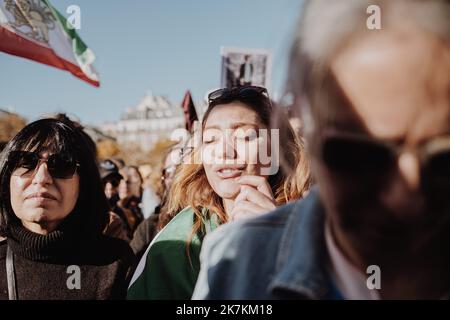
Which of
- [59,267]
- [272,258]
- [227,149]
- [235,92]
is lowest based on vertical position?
[59,267]

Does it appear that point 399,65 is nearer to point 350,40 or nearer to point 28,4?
point 350,40

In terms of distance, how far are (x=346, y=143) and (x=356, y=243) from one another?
0.23m

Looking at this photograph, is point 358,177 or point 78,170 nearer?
point 358,177

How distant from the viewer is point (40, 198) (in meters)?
2.10

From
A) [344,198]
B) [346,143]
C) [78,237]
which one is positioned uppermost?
[346,143]

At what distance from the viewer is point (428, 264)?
3.50ft

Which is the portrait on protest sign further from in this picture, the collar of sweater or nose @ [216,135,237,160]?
the collar of sweater

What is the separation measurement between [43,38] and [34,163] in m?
2.94

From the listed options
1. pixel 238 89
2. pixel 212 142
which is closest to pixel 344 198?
pixel 212 142

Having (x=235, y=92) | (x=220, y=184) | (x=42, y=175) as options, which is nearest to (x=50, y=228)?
(x=42, y=175)

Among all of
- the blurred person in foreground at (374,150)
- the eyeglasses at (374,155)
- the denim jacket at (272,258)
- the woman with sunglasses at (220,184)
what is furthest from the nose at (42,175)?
the eyeglasses at (374,155)

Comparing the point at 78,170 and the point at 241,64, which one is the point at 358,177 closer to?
the point at 78,170

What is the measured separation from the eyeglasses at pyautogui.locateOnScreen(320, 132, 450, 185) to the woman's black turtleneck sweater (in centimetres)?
157

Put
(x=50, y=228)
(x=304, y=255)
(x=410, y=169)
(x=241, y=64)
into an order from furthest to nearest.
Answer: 1. (x=241, y=64)
2. (x=50, y=228)
3. (x=304, y=255)
4. (x=410, y=169)
